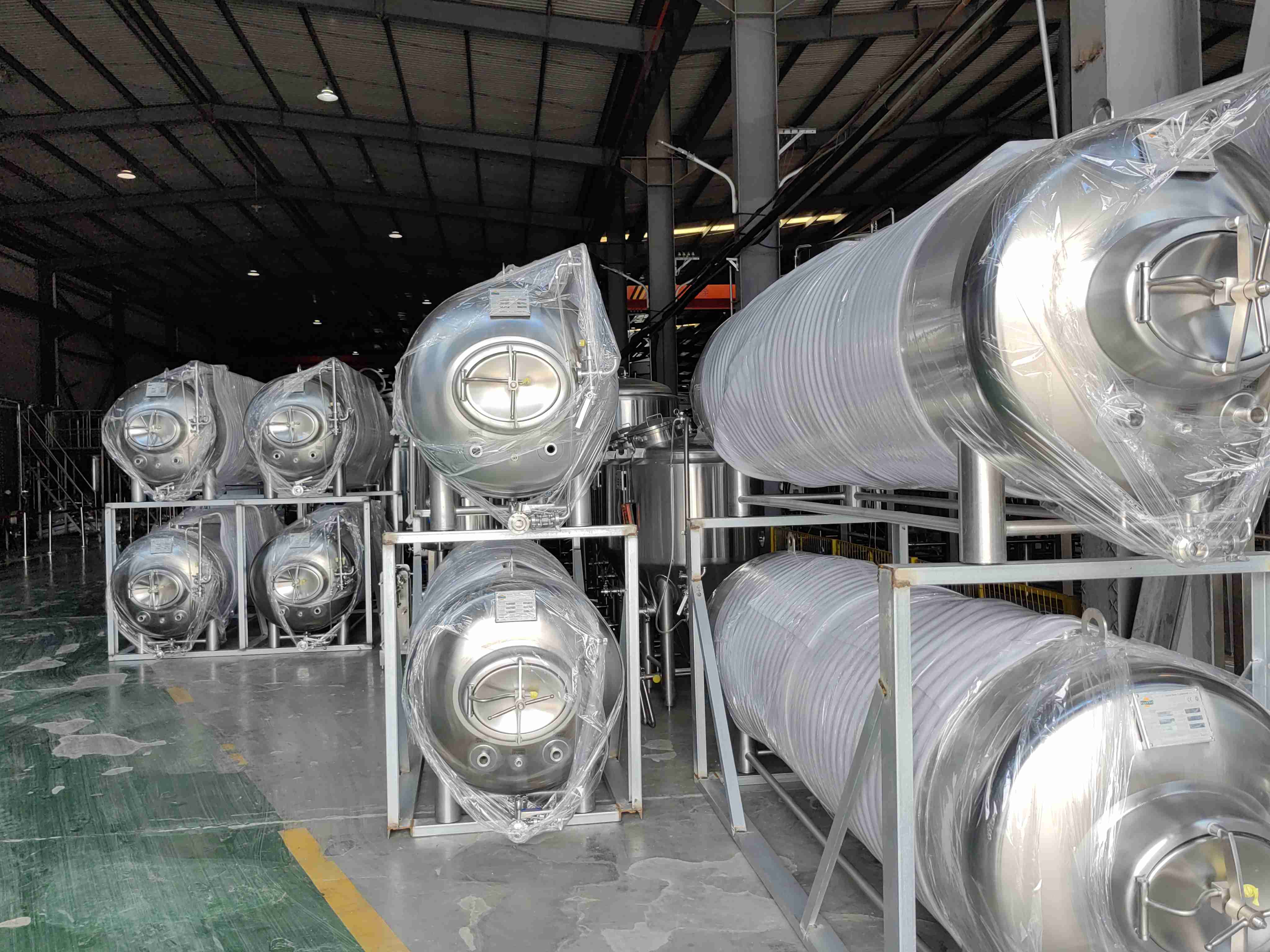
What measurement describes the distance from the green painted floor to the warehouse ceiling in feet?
12.7

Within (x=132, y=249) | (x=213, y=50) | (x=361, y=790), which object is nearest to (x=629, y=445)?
(x=361, y=790)

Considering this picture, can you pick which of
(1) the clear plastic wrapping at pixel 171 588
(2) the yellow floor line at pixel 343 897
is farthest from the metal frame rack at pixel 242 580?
(2) the yellow floor line at pixel 343 897

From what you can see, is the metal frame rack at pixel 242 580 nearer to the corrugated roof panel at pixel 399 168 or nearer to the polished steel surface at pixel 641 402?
the polished steel surface at pixel 641 402

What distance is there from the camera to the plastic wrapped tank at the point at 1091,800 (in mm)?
1732

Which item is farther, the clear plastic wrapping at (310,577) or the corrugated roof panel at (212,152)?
the corrugated roof panel at (212,152)

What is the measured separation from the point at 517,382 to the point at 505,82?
7.76m

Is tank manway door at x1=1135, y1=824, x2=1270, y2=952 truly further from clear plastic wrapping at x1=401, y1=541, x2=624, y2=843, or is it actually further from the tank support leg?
the tank support leg

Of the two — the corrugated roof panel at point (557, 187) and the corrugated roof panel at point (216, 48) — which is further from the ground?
the corrugated roof panel at point (216, 48)

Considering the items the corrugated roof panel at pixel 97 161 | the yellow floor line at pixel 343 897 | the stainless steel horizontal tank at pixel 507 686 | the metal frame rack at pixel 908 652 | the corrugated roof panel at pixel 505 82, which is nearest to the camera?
the metal frame rack at pixel 908 652

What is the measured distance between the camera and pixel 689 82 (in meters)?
10.1

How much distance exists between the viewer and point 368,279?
68.2 ft

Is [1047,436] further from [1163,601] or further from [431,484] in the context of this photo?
[431,484]

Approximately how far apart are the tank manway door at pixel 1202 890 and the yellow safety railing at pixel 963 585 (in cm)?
308

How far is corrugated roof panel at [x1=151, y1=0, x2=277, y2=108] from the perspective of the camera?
29.9 ft
